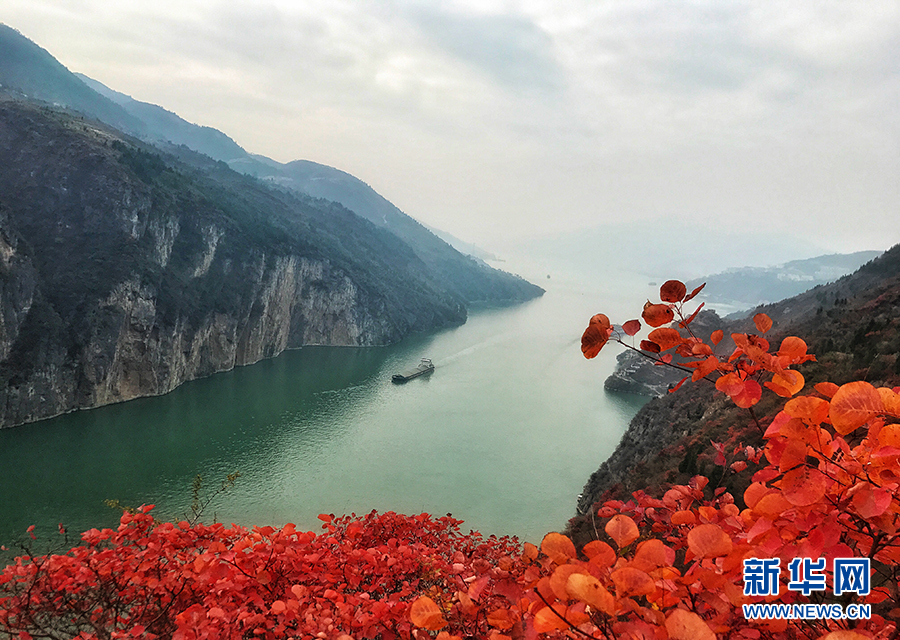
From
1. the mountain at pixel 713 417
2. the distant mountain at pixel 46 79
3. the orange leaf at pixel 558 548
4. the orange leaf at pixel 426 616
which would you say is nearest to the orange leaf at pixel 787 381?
the orange leaf at pixel 558 548

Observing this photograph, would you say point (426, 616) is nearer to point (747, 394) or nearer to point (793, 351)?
point (747, 394)

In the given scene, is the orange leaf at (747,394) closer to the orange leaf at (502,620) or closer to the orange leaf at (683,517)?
the orange leaf at (683,517)

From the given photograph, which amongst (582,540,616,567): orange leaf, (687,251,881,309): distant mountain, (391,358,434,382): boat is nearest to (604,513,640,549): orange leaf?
(582,540,616,567): orange leaf

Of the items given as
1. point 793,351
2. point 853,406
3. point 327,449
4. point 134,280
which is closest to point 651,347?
point 793,351

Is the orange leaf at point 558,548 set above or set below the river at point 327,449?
above

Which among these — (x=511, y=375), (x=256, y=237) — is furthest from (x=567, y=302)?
(x=256, y=237)

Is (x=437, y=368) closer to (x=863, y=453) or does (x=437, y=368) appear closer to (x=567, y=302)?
(x=863, y=453)

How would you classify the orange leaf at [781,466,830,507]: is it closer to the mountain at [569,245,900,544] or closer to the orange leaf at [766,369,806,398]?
the orange leaf at [766,369,806,398]
